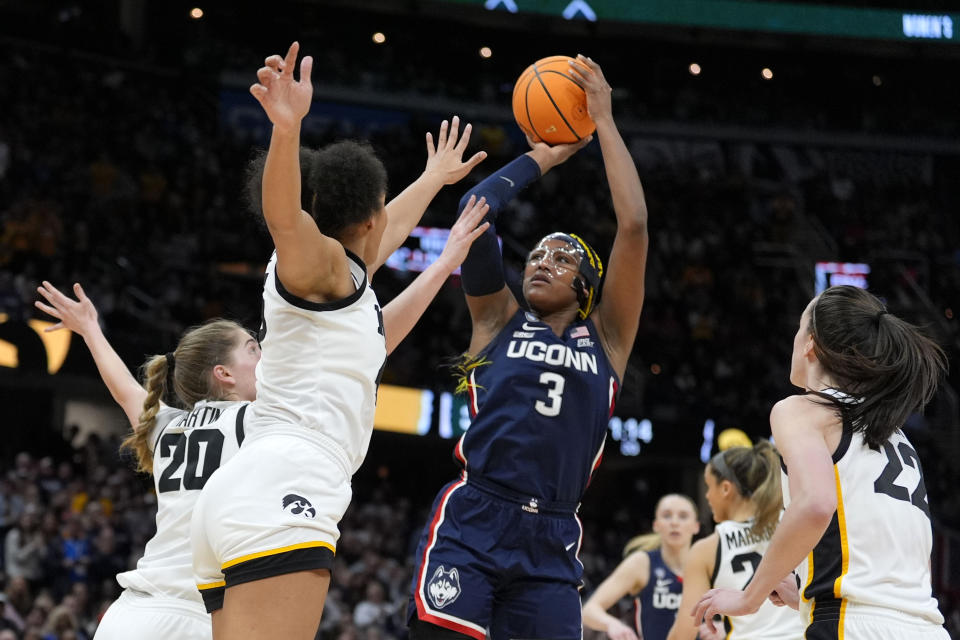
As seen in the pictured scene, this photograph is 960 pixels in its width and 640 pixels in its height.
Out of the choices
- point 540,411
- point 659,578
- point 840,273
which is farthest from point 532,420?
point 840,273

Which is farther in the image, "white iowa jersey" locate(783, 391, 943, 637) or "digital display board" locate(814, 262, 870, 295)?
"digital display board" locate(814, 262, 870, 295)

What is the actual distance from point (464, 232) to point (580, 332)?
0.67 meters

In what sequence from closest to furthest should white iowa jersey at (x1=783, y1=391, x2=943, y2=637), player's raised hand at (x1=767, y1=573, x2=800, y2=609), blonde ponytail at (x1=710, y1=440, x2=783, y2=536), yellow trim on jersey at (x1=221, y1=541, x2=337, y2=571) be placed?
yellow trim on jersey at (x1=221, y1=541, x2=337, y2=571) → white iowa jersey at (x1=783, y1=391, x2=943, y2=637) → player's raised hand at (x1=767, y1=573, x2=800, y2=609) → blonde ponytail at (x1=710, y1=440, x2=783, y2=536)

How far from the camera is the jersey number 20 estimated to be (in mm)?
3811

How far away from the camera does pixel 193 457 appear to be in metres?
3.85

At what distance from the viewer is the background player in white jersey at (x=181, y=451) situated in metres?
3.78

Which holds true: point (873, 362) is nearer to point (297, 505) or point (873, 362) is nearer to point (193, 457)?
point (297, 505)

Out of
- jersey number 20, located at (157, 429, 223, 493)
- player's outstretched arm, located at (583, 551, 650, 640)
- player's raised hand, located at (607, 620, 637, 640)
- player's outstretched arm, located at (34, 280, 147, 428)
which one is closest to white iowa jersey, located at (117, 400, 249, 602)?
jersey number 20, located at (157, 429, 223, 493)

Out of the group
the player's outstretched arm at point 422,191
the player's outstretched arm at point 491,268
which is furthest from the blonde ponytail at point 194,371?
the player's outstretched arm at point 491,268

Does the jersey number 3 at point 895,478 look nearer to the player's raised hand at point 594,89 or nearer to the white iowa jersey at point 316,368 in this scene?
the white iowa jersey at point 316,368

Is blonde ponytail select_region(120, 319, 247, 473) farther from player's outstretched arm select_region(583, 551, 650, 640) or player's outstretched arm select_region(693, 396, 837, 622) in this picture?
player's outstretched arm select_region(583, 551, 650, 640)

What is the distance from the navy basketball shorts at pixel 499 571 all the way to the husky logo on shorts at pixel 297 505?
3.74 ft

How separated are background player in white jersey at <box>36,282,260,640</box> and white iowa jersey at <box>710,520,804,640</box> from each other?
2.53 m

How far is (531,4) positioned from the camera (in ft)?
68.4
